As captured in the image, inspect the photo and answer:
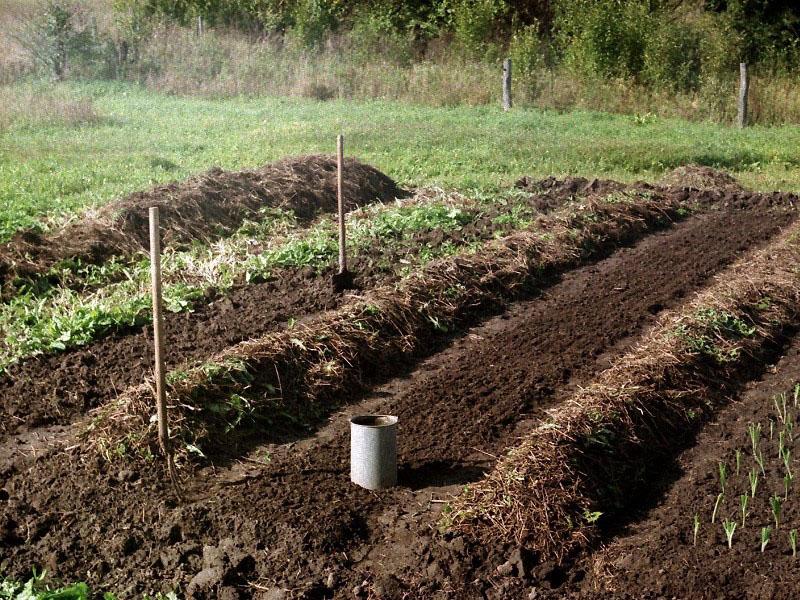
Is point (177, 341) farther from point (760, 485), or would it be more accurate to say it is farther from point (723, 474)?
point (760, 485)

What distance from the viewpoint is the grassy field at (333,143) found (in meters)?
13.0

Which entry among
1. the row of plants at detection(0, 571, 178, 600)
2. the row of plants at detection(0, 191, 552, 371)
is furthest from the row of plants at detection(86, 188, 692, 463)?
the row of plants at detection(0, 571, 178, 600)

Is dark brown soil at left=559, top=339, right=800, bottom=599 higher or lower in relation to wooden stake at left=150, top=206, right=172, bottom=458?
lower

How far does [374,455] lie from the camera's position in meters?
5.16

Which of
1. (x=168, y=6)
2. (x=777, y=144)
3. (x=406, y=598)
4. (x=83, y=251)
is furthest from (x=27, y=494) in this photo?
(x=168, y=6)

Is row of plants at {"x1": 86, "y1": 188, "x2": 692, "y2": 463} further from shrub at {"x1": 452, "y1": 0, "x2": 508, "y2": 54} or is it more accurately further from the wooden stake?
shrub at {"x1": 452, "y1": 0, "x2": 508, "y2": 54}

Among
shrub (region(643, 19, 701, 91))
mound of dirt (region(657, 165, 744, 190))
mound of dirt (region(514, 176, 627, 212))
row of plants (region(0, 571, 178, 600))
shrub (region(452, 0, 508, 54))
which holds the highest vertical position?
shrub (region(452, 0, 508, 54))

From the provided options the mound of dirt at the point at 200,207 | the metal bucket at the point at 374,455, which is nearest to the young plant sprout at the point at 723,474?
the metal bucket at the point at 374,455

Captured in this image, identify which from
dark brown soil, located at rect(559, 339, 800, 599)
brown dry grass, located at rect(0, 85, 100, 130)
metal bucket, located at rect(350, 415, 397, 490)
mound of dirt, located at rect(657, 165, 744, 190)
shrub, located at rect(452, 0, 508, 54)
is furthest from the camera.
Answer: shrub, located at rect(452, 0, 508, 54)

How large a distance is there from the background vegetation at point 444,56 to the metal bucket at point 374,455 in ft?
57.4

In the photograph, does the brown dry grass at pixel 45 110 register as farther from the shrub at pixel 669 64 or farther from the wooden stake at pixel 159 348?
the wooden stake at pixel 159 348

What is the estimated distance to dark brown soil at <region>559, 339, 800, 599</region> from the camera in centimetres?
430

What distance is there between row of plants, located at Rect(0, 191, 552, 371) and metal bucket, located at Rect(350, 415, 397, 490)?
2.71 meters

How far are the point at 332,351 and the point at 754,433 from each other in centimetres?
266
